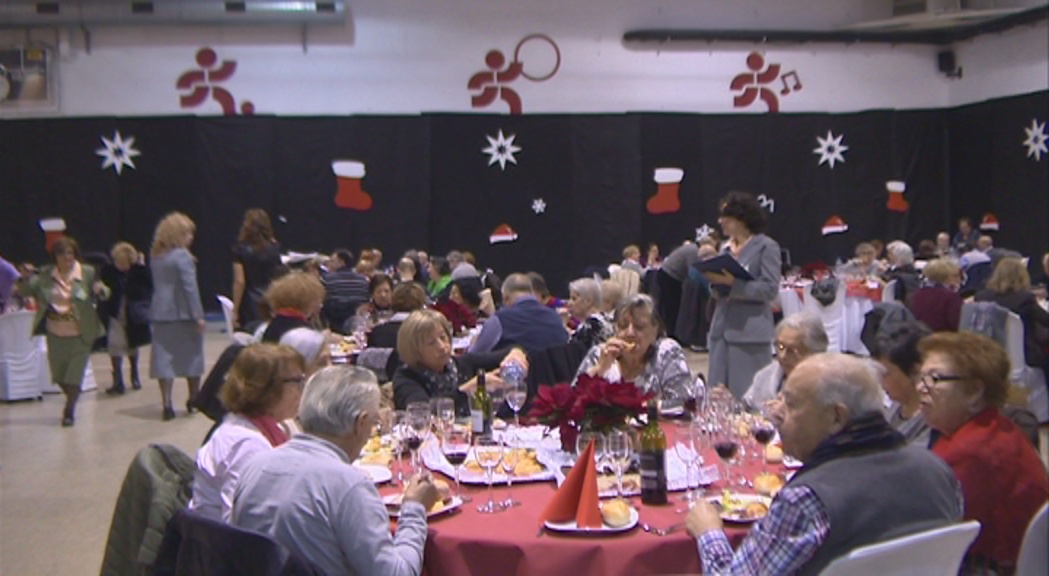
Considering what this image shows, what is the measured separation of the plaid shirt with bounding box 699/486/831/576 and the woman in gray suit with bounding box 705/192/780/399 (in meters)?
3.17

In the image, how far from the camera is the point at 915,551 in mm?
1991

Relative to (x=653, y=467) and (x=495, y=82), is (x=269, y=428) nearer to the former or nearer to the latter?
(x=653, y=467)

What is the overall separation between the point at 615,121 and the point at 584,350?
9.91 m

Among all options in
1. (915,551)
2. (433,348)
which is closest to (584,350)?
(433,348)

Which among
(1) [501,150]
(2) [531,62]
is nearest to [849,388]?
(1) [501,150]

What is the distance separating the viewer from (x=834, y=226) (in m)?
15.2

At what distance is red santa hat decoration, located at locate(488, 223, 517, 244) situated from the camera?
14.4 m

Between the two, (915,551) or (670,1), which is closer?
(915,551)

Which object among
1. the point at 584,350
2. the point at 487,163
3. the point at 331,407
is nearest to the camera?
the point at 331,407

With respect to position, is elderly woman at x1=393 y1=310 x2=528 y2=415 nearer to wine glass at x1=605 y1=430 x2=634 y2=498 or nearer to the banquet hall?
wine glass at x1=605 y1=430 x2=634 y2=498

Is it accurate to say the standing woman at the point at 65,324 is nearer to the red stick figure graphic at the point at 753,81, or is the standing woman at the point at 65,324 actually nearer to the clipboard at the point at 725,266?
the clipboard at the point at 725,266

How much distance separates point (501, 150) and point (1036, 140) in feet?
24.9

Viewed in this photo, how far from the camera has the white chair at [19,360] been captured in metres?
8.43

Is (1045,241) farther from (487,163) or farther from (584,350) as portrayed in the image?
(584,350)
